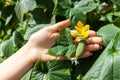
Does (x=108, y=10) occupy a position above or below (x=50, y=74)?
above

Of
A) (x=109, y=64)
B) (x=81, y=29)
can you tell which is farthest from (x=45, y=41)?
(x=109, y=64)

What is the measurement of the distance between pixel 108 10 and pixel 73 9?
0.31 metres

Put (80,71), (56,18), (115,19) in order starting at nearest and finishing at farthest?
(80,71) < (115,19) < (56,18)

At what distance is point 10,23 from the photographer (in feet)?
7.60

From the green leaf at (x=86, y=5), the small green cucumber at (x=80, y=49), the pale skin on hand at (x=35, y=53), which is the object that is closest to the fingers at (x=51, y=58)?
the pale skin on hand at (x=35, y=53)

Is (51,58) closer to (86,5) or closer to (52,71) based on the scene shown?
(52,71)

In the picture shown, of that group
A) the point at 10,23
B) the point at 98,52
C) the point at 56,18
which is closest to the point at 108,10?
the point at 56,18

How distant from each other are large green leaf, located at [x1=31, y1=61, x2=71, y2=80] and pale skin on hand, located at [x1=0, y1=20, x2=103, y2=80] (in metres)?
0.03

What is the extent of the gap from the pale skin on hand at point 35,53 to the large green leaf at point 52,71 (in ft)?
0.09

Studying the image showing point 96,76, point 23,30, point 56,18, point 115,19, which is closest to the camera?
point 96,76

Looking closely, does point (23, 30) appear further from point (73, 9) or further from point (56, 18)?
point (73, 9)

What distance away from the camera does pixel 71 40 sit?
147 centimetres

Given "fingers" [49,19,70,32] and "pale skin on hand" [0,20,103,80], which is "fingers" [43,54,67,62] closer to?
"pale skin on hand" [0,20,103,80]

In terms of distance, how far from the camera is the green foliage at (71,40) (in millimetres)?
1375
